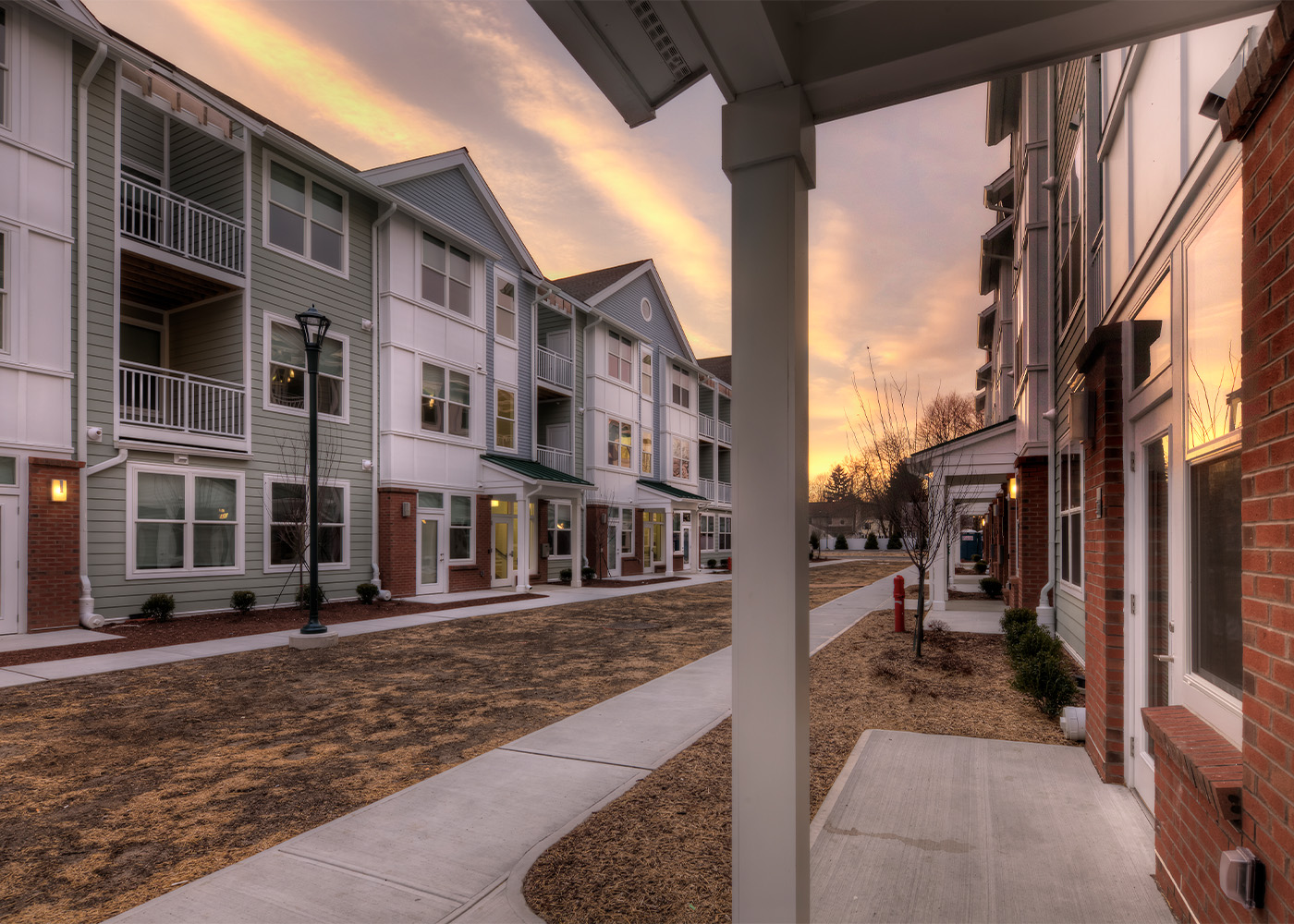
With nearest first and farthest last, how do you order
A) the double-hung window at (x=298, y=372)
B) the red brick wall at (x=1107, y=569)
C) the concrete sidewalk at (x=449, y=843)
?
1. the concrete sidewalk at (x=449, y=843)
2. the red brick wall at (x=1107, y=569)
3. the double-hung window at (x=298, y=372)

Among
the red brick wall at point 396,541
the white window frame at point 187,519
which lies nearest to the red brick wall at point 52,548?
the white window frame at point 187,519

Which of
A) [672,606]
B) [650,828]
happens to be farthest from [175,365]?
[650,828]

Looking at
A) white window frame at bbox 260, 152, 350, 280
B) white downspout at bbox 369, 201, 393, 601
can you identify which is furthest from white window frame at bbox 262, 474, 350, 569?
white window frame at bbox 260, 152, 350, 280

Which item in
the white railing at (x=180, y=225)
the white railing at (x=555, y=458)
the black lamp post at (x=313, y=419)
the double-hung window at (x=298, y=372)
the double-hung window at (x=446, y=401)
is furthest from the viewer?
the white railing at (x=555, y=458)

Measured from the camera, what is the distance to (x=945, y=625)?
12516 mm

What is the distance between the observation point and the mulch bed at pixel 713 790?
3.40 meters

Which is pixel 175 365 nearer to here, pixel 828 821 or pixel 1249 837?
pixel 828 821

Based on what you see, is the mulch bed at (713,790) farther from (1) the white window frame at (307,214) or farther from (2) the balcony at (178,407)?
(1) the white window frame at (307,214)

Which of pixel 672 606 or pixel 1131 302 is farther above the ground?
pixel 1131 302

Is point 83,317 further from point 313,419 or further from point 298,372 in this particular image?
point 313,419

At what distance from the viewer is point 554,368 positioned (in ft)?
78.6

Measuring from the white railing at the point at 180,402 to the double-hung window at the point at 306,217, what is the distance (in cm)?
336

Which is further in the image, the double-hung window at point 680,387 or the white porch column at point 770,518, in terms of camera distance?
the double-hung window at point 680,387

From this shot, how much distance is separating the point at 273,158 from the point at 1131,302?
51.6 ft
